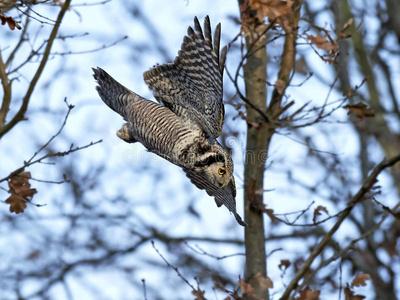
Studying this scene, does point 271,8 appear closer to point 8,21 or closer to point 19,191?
point 8,21

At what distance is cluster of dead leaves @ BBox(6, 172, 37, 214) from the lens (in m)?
4.33

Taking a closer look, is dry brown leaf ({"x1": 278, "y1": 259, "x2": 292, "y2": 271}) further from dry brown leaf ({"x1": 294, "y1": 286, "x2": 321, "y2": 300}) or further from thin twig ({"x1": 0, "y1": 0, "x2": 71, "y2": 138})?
thin twig ({"x1": 0, "y1": 0, "x2": 71, "y2": 138})

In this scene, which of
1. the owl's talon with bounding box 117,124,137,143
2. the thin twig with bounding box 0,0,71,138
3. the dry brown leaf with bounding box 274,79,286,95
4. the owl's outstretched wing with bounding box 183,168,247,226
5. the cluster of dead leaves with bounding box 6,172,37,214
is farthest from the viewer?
the owl's talon with bounding box 117,124,137,143

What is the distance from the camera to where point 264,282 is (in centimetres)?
475

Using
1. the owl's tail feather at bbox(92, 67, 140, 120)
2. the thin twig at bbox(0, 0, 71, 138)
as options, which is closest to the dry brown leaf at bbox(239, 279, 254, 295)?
the owl's tail feather at bbox(92, 67, 140, 120)

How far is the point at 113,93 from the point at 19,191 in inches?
65.9

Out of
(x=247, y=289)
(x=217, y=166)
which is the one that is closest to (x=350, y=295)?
(x=247, y=289)

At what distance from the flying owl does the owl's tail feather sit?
8cm

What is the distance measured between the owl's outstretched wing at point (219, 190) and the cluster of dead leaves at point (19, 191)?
4.58 feet

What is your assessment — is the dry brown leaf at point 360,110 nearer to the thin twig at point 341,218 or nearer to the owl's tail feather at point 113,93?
the thin twig at point 341,218

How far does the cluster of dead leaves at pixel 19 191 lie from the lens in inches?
170

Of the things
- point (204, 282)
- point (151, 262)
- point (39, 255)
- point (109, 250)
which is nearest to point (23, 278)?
point (39, 255)

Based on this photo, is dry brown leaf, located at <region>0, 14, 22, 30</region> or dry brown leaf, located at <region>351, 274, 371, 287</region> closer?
dry brown leaf, located at <region>0, 14, 22, 30</region>

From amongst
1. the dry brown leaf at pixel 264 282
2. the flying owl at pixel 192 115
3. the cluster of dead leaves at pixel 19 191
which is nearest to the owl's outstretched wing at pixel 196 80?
the flying owl at pixel 192 115
